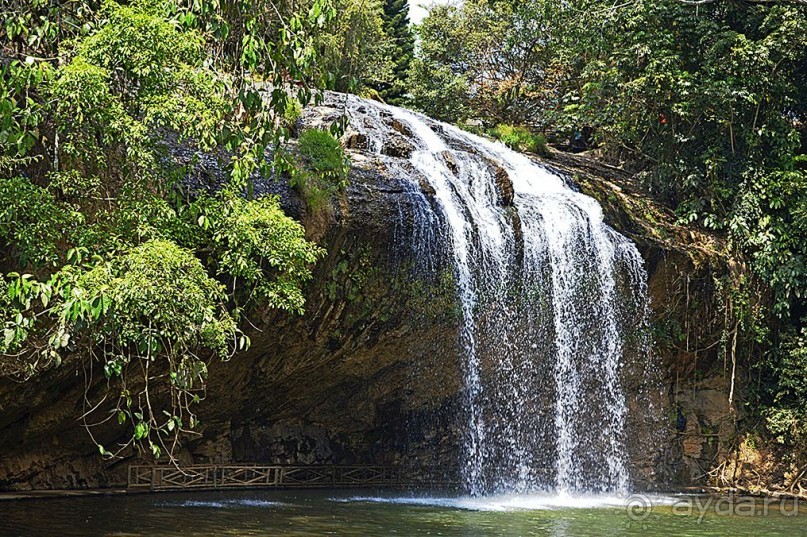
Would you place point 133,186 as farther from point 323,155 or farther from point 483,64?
point 483,64

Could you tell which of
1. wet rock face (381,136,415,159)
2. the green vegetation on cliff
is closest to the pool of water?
the green vegetation on cliff

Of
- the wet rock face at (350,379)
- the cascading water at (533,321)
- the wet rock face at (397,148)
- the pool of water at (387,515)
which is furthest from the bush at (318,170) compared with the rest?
the pool of water at (387,515)

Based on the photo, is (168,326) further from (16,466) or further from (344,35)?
(344,35)

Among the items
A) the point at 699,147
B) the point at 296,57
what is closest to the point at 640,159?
the point at 699,147

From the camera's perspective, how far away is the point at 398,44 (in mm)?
35750

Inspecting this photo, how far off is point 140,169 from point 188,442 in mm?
6984

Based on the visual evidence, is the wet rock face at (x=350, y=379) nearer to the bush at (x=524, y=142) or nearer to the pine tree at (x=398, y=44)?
the bush at (x=524, y=142)

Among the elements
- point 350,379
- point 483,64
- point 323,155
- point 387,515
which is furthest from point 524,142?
point 387,515

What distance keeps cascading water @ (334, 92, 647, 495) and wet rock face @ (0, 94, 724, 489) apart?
296mm

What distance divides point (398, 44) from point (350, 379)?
22.9m

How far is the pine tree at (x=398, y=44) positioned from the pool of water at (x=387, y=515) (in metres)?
17.2

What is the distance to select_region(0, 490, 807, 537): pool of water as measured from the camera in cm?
1072

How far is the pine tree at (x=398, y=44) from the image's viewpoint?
31008mm

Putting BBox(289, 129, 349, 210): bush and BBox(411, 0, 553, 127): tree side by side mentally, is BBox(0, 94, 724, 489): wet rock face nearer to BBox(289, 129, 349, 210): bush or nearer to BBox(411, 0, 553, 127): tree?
BBox(289, 129, 349, 210): bush
